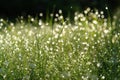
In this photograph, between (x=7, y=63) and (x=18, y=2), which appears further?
(x=18, y=2)

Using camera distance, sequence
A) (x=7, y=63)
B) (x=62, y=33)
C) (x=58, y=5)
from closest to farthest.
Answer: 1. (x=7, y=63)
2. (x=62, y=33)
3. (x=58, y=5)

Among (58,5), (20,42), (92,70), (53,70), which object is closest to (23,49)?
(20,42)

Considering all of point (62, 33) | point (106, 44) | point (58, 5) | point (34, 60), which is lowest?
point (34, 60)

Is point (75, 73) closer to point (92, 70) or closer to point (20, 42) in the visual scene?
point (92, 70)

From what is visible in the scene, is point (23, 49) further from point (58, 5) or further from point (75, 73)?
point (58, 5)

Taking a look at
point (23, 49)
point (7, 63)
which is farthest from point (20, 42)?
point (7, 63)

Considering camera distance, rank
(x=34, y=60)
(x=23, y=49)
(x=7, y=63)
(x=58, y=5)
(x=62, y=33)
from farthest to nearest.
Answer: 1. (x=58, y=5)
2. (x=62, y=33)
3. (x=23, y=49)
4. (x=34, y=60)
5. (x=7, y=63)

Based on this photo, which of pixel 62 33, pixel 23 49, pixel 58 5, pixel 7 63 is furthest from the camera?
pixel 58 5

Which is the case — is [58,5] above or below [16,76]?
above

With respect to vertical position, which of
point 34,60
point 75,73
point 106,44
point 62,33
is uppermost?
point 62,33
